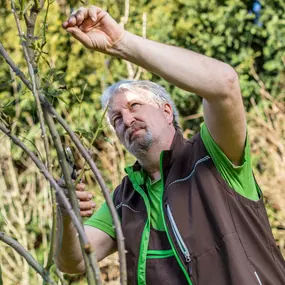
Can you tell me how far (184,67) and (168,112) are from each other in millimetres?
807

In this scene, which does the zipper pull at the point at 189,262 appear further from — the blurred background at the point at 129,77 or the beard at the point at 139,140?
the blurred background at the point at 129,77

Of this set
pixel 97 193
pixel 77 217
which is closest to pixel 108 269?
pixel 97 193

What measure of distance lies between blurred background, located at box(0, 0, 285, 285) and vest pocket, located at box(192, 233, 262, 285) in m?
2.73

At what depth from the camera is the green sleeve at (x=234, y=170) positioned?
2.39 meters

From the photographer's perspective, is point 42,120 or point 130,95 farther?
point 130,95

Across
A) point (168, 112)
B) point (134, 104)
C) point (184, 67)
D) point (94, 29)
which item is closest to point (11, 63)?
point (94, 29)

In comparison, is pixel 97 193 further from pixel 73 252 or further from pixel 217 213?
pixel 217 213

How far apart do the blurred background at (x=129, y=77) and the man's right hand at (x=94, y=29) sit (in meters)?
2.94

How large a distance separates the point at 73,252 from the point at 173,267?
1.46 feet

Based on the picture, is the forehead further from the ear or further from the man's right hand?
the man's right hand

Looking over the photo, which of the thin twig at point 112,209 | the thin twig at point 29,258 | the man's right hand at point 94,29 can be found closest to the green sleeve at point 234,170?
the man's right hand at point 94,29

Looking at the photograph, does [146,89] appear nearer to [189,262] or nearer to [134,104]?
[134,104]

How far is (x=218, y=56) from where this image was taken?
24.0ft

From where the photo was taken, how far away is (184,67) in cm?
207
